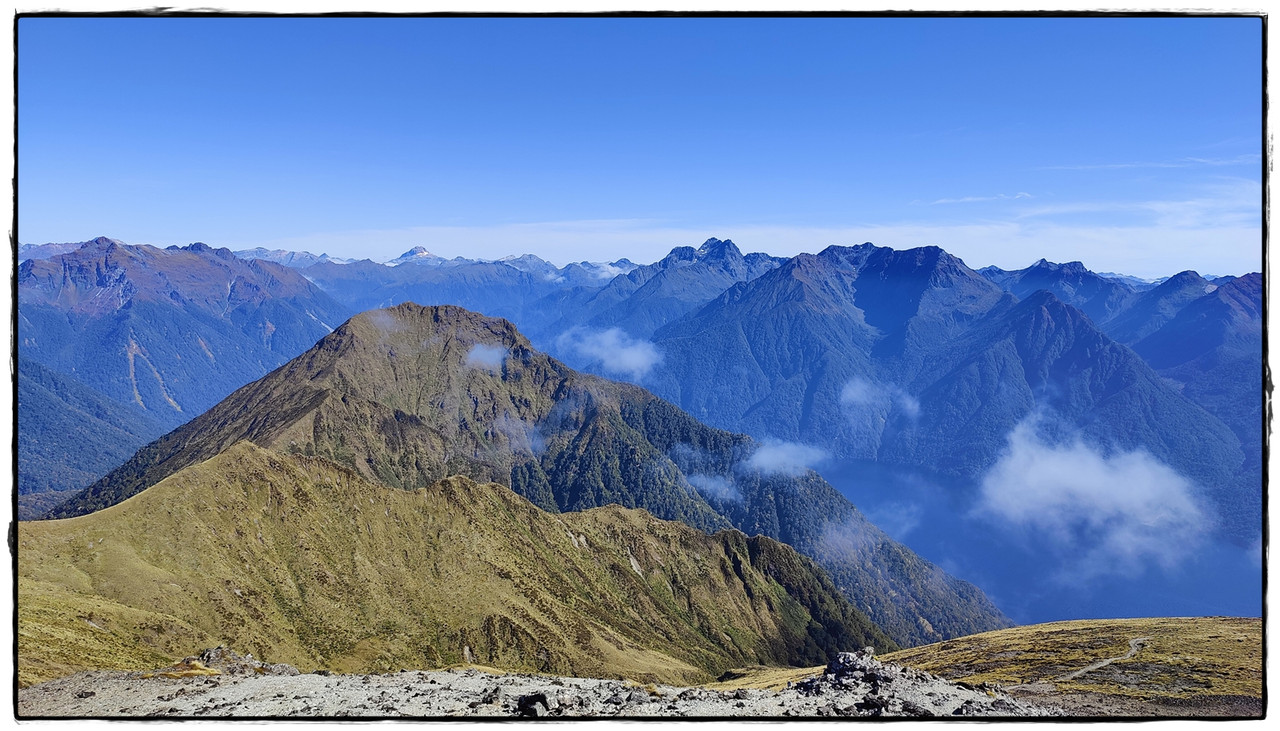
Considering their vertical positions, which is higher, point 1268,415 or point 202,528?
point 1268,415

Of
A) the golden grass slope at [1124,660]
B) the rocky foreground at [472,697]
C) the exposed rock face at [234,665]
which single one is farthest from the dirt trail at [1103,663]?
the exposed rock face at [234,665]

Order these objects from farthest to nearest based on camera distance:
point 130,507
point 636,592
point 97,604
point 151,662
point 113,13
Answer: point 636,592
point 130,507
point 97,604
point 151,662
point 113,13

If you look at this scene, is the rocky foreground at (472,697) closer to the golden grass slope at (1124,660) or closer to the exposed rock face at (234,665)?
the exposed rock face at (234,665)

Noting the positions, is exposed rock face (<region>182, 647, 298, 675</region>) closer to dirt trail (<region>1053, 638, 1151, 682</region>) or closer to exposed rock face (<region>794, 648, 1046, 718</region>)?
exposed rock face (<region>794, 648, 1046, 718</region>)

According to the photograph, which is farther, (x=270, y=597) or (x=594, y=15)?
(x=270, y=597)

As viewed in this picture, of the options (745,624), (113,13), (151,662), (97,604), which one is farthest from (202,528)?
(745,624)

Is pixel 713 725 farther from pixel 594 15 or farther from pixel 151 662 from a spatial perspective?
pixel 151 662

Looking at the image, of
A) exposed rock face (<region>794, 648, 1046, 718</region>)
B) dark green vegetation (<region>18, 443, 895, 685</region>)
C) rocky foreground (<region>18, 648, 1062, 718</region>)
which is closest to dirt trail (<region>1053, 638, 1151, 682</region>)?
exposed rock face (<region>794, 648, 1046, 718</region>)
